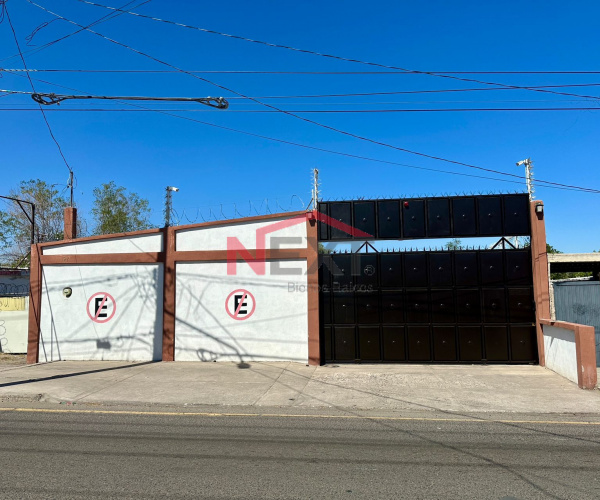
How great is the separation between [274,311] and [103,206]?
35.8 meters

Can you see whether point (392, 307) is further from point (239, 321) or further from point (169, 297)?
point (169, 297)

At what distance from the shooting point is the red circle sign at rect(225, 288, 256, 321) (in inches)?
532

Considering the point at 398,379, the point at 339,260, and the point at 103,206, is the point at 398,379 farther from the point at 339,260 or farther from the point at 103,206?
the point at 103,206

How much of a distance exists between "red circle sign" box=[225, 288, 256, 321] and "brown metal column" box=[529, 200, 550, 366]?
8316 mm

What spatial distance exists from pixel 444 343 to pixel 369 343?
218 centimetres

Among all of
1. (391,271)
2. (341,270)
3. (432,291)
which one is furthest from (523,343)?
(341,270)

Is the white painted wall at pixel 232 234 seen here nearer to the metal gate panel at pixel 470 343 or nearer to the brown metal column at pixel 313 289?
the brown metal column at pixel 313 289

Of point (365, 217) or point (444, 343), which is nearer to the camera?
point (444, 343)

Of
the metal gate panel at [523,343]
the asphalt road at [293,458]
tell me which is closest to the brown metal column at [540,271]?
the metal gate panel at [523,343]

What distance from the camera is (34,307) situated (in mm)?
14266

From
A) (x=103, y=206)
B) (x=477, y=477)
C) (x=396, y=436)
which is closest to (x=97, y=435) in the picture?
(x=396, y=436)

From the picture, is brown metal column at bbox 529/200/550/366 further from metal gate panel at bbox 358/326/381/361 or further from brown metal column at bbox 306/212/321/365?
brown metal column at bbox 306/212/321/365

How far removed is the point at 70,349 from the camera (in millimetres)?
14148

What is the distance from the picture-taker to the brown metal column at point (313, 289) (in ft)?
42.2
